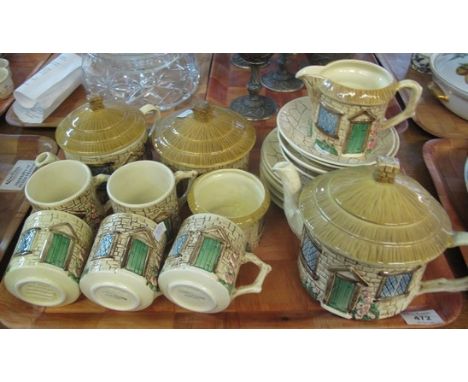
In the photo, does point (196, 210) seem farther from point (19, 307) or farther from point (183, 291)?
point (19, 307)

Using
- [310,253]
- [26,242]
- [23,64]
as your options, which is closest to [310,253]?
[310,253]

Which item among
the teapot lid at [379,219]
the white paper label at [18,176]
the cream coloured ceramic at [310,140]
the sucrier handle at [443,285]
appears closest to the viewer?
the teapot lid at [379,219]

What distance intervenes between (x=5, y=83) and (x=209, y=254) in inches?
35.3

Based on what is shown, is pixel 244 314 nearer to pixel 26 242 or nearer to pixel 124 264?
pixel 124 264

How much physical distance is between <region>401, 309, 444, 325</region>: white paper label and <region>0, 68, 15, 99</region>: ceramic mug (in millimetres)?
1156

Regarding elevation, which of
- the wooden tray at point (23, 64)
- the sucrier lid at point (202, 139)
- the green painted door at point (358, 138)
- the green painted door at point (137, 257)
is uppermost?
the green painted door at point (358, 138)

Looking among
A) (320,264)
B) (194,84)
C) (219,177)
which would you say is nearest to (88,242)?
(219,177)

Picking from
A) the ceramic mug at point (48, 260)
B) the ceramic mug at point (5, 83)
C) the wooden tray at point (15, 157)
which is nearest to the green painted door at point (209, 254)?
the ceramic mug at point (48, 260)

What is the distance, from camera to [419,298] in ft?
2.36

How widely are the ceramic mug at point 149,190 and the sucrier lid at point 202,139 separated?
31mm

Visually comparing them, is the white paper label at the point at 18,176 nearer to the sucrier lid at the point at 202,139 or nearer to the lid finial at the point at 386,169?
the sucrier lid at the point at 202,139

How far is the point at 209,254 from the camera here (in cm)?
63

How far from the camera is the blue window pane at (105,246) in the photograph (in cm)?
64

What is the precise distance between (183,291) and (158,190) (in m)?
0.23
